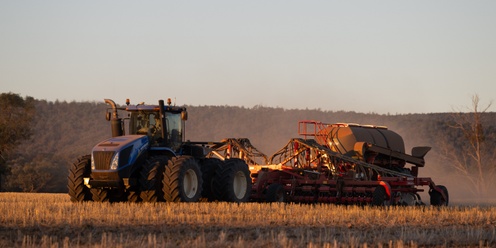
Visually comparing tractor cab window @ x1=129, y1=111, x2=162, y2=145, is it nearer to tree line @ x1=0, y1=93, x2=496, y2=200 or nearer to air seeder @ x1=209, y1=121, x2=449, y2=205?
air seeder @ x1=209, y1=121, x2=449, y2=205

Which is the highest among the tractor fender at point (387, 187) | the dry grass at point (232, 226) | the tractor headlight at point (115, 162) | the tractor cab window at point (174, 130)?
the tractor cab window at point (174, 130)

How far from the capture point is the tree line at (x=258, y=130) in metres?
64.6

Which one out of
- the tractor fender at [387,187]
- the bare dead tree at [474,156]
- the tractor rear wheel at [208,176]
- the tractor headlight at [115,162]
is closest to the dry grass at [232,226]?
the tractor headlight at [115,162]

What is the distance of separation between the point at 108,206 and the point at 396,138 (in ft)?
46.1

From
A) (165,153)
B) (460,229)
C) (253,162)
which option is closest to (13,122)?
(253,162)

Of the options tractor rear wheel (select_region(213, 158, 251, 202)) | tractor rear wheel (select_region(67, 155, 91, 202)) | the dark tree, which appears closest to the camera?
tractor rear wheel (select_region(67, 155, 91, 202))

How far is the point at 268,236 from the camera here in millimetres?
14023

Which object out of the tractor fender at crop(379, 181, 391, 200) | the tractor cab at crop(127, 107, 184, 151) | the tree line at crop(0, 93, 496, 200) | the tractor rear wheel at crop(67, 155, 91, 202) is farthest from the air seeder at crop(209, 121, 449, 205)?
the tree line at crop(0, 93, 496, 200)

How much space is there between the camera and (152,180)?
21.0 meters

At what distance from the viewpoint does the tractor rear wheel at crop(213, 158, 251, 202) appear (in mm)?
22656

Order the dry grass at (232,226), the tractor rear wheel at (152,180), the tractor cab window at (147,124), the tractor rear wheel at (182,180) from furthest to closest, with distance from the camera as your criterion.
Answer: the tractor cab window at (147,124) → the tractor rear wheel at (152,180) → the tractor rear wheel at (182,180) → the dry grass at (232,226)

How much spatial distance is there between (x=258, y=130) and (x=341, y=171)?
57215mm

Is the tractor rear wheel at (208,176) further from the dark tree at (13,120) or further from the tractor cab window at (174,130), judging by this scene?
the dark tree at (13,120)

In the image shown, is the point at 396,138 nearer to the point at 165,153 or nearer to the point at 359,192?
the point at 359,192
